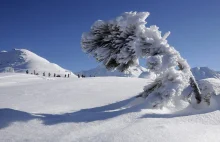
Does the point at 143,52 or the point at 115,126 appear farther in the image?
the point at 143,52

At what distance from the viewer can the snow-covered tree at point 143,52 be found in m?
6.45

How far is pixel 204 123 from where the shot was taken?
20.0ft

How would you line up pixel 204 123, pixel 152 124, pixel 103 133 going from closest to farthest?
A: pixel 103 133 < pixel 152 124 < pixel 204 123

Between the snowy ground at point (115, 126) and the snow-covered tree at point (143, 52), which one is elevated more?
the snow-covered tree at point (143, 52)

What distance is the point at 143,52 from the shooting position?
696 cm

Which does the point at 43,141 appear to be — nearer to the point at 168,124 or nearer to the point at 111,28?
the point at 168,124

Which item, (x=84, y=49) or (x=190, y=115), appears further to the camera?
(x=84, y=49)

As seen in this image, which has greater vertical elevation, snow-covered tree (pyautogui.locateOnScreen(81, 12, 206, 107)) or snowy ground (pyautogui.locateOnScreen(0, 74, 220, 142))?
snow-covered tree (pyautogui.locateOnScreen(81, 12, 206, 107))

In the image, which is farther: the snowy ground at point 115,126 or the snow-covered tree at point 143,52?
the snow-covered tree at point 143,52

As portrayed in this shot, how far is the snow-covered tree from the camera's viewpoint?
21.2 feet

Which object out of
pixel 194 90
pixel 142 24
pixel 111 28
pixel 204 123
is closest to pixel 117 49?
pixel 111 28

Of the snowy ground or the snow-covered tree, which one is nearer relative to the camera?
the snowy ground

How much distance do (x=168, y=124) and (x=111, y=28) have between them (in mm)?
3384

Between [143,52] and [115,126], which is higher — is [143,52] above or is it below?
above
